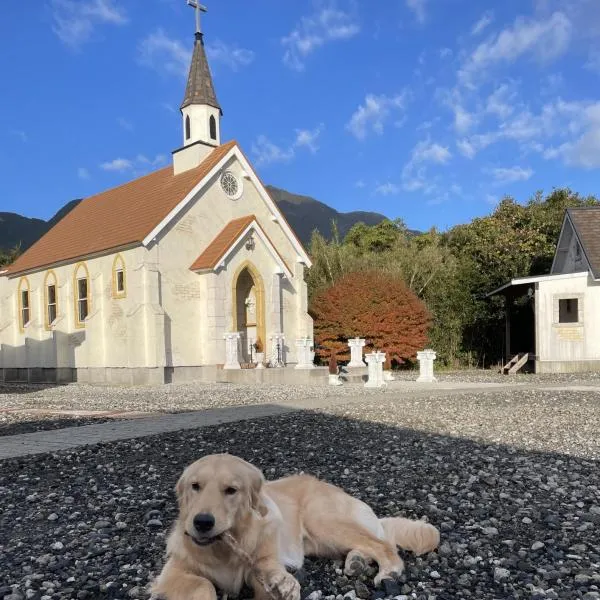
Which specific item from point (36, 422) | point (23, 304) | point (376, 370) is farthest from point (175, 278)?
point (36, 422)

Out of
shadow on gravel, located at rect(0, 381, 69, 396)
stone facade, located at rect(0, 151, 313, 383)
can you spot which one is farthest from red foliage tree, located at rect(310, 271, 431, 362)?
shadow on gravel, located at rect(0, 381, 69, 396)

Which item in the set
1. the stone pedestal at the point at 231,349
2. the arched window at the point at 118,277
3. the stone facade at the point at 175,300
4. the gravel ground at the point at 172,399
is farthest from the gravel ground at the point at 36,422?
the arched window at the point at 118,277

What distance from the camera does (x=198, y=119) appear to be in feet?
85.3

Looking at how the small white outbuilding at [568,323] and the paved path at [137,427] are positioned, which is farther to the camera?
the small white outbuilding at [568,323]

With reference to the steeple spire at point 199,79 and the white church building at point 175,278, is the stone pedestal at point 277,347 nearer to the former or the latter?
the white church building at point 175,278

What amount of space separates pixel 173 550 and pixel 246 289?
24528mm

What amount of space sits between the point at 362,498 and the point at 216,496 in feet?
8.55

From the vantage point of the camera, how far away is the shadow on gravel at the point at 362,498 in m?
3.41

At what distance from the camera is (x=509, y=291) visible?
27.0 m

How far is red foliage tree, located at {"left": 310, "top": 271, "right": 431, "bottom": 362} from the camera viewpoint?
25.4 metres

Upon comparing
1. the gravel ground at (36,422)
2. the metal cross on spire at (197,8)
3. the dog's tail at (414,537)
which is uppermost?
the metal cross on spire at (197,8)

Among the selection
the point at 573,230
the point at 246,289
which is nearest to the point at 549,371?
the point at 573,230

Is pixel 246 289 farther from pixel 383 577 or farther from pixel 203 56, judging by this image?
pixel 383 577

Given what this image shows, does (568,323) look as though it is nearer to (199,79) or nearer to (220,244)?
(220,244)
